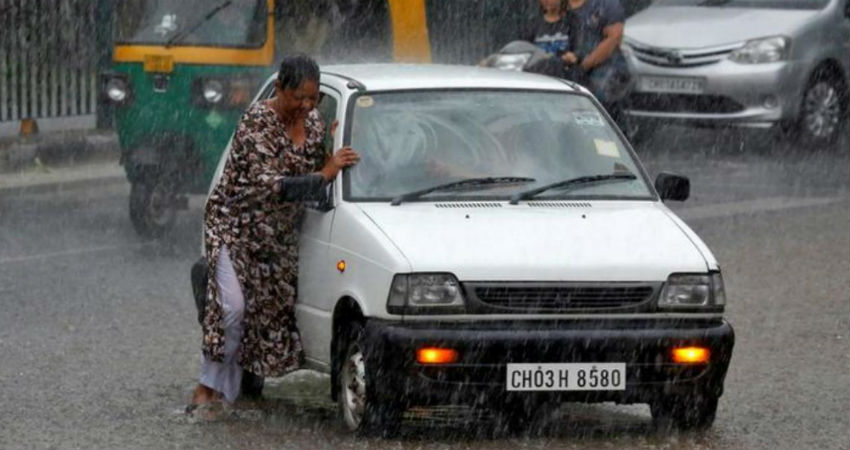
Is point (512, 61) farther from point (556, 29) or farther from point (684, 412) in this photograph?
point (684, 412)

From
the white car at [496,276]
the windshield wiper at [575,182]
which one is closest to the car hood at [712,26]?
the white car at [496,276]

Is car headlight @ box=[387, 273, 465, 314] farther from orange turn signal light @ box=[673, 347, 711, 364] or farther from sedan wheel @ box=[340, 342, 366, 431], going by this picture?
orange turn signal light @ box=[673, 347, 711, 364]

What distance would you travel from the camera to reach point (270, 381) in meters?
10.3

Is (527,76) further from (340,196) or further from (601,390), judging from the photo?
(601,390)

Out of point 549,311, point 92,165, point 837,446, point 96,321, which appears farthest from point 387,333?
point 92,165

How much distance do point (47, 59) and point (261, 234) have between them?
11.5m

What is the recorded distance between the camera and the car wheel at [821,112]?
20.8 meters

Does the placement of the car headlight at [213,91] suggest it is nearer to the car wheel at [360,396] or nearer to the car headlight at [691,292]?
the car wheel at [360,396]

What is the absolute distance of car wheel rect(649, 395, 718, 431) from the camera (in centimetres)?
872

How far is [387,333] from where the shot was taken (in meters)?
8.31

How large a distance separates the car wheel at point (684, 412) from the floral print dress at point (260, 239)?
150cm

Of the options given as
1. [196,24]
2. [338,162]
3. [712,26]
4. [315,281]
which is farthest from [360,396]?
[712,26]

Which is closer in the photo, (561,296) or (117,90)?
(561,296)

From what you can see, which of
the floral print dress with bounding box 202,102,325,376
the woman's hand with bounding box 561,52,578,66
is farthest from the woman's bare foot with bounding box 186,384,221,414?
the woman's hand with bounding box 561,52,578,66
